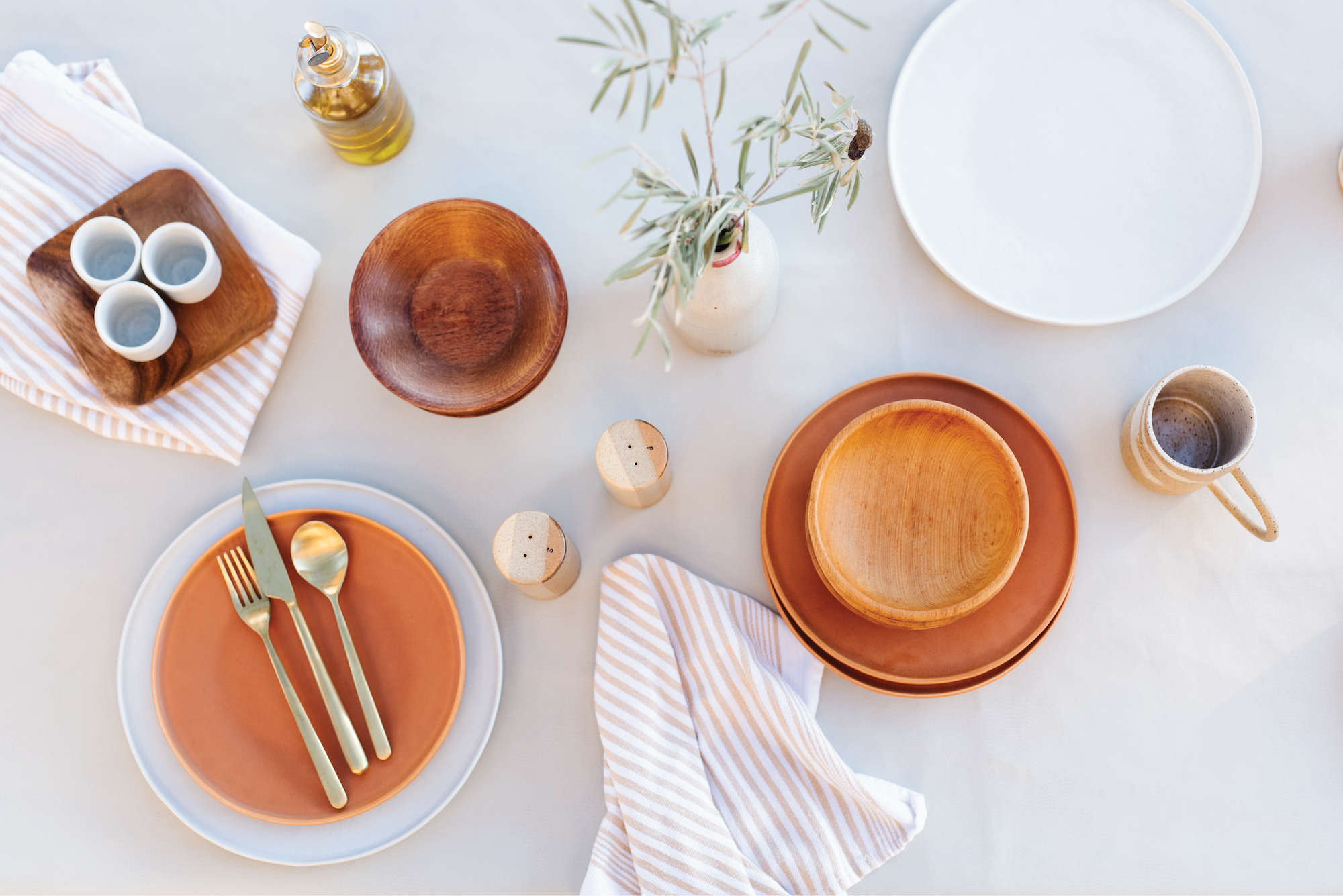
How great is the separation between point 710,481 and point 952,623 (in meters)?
0.30

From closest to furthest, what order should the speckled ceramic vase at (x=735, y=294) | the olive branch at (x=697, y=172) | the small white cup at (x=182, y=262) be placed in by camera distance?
the olive branch at (x=697, y=172) < the speckled ceramic vase at (x=735, y=294) < the small white cup at (x=182, y=262)

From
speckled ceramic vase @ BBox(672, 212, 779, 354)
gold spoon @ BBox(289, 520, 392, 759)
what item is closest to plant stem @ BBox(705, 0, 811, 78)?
speckled ceramic vase @ BBox(672, 212, 779, 354)

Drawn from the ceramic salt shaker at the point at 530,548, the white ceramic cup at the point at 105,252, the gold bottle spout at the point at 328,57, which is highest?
the gold bottle spout at the point at 328,57

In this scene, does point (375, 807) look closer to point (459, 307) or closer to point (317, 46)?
point (459, 307)

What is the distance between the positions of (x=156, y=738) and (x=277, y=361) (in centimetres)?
42

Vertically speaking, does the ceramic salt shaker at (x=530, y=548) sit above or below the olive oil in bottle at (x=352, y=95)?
below

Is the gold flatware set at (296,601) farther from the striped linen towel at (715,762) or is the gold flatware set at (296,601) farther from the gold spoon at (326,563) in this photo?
the striped linen towel at (715,762)

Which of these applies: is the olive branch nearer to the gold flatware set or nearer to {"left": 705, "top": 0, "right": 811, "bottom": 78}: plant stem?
{"left": 705, "top": 0, "right": 811, "bottom": 78}: plant stem

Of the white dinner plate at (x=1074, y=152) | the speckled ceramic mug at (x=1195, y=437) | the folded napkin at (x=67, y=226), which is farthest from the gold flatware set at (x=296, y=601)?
the speckled ceramic mug at (x=1195, y=437)

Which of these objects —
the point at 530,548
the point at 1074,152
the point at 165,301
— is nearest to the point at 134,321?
the point at 165,301

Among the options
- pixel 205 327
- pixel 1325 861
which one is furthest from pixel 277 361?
pixel 1325 861

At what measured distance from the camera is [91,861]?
3.12 feet

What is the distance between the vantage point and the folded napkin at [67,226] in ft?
3.16

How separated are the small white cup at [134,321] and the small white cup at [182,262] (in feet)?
0.07
